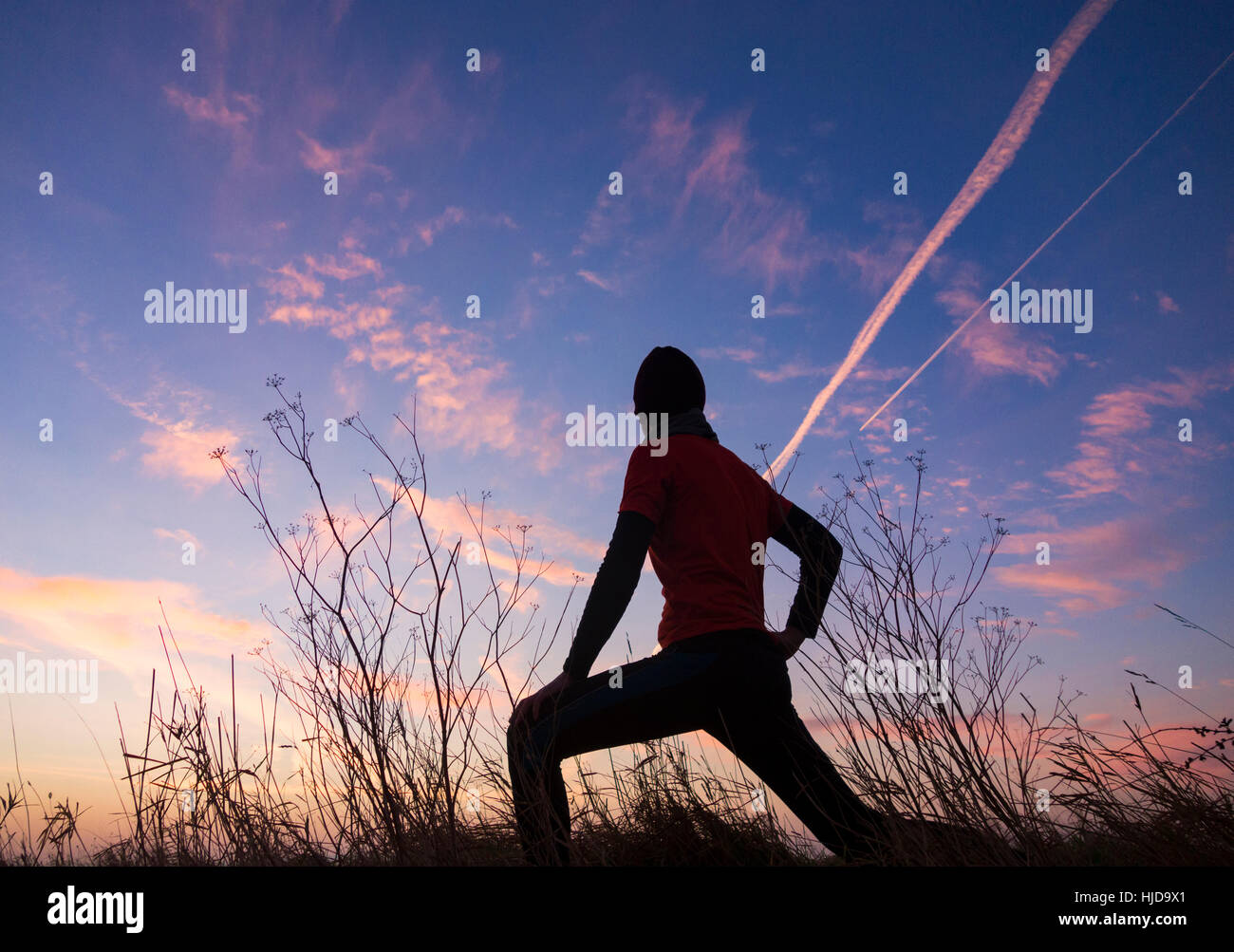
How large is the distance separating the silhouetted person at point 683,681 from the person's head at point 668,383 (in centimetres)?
24

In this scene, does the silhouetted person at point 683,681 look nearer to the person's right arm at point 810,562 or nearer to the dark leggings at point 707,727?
the dark leggings at point 707,727

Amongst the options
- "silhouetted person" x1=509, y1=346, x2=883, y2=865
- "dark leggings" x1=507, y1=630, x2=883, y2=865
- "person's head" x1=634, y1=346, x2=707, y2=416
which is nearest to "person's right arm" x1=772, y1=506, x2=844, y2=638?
"silhouetted person" x1=509, y1=346, x2=883, y2=865

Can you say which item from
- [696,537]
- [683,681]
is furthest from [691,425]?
[683,681]

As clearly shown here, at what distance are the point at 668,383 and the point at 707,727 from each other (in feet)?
3.96

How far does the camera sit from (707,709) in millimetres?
2424

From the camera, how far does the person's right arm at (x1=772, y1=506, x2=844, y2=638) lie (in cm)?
288

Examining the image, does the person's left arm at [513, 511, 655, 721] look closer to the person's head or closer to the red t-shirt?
the red t-shirt

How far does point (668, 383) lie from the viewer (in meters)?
2.89

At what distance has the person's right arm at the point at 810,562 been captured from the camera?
2.88m

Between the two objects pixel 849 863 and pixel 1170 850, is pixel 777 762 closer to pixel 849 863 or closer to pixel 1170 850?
pixel 849 863

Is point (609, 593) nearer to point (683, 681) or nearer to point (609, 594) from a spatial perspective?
point (609, 594)

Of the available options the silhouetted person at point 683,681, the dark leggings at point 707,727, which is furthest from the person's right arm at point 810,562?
the dark leggings at point 707,727
